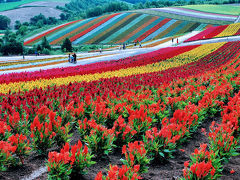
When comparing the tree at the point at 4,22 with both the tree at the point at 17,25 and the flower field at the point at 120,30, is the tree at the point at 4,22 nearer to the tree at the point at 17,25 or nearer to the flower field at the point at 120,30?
the tree at the point at 17,25

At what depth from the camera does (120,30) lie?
2968 inches

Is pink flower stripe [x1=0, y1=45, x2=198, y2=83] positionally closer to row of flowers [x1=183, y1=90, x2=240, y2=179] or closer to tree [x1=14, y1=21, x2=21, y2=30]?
row of flowers [x1=183, y1=90, x2=240, y2=179]

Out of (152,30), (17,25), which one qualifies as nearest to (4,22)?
(17,25)

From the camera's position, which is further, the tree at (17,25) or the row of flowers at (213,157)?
the tree at (17,25)

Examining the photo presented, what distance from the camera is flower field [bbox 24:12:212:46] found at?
229 feet

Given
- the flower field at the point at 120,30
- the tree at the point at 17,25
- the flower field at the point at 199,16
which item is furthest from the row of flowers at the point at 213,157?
the tree at the point at 17,25

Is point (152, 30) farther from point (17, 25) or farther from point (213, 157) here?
point (213, 157)

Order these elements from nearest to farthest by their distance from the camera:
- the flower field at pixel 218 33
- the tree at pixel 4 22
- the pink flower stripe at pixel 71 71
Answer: the pink flower stripe at pixel 71 71
the flower field at pixel 218 33
the tree at pixel 4 22

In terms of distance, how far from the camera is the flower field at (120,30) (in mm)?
69650

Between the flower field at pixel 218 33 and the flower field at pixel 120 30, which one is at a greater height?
the flower field at pixel 120 30

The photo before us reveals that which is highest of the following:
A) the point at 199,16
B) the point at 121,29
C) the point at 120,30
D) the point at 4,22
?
the point at 4,22

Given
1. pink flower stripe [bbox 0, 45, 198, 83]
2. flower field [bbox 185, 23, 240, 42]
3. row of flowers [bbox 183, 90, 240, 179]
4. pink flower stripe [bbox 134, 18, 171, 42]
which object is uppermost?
pink flower stripe [bbox 134, 18, 171, 42]

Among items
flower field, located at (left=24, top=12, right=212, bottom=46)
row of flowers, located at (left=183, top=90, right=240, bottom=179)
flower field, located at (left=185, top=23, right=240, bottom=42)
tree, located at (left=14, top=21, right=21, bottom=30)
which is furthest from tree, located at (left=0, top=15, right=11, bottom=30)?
row of flowers, located at (left=183, top=90, right=240, bottom=179)

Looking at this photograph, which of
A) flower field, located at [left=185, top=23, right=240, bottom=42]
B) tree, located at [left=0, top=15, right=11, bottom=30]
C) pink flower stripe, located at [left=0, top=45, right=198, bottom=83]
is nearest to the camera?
pink flower stripe, located at [left=0, top=45, right=198, bottom=83]
